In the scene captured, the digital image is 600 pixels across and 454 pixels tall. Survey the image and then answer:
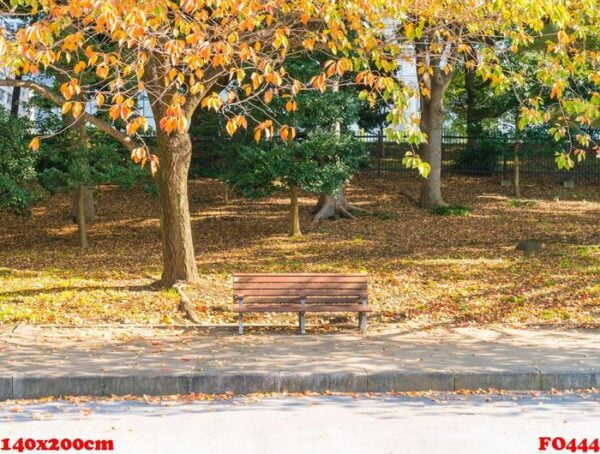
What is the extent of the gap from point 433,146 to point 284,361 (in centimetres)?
1707

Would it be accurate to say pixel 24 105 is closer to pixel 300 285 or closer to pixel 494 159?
pixel 300 285

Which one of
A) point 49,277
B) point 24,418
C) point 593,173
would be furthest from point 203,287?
point 593,173

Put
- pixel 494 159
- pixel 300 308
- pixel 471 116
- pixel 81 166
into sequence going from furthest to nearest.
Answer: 1. pixel 471 116
2. pixel 494 159
3. pixel 81 166
4. pixel 300 308

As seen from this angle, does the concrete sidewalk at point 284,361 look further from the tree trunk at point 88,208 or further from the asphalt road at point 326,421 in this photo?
the tree trunk at point 88,208

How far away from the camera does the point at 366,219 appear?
23.8m

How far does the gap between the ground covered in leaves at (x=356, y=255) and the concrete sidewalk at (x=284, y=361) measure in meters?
1.62

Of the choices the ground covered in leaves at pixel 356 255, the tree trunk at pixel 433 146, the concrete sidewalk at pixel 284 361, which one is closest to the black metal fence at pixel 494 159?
the ground covered in leaves at pixel 356 255

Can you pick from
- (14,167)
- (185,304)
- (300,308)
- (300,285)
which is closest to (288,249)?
(14,167)

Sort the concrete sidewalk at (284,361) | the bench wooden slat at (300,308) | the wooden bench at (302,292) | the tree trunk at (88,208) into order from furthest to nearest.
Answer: the tree trunk at (88,208) → the wooden bench at (302,292) → the bench wooden slat at (300,308) → the concrete sidewalk at (284,361)

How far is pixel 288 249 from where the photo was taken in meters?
20.1

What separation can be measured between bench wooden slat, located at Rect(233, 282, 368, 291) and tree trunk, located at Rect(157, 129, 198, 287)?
3.83 m

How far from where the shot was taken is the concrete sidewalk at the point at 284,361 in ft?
28.4

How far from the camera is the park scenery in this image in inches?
318

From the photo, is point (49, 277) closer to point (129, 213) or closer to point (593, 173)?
point (129, 213)
